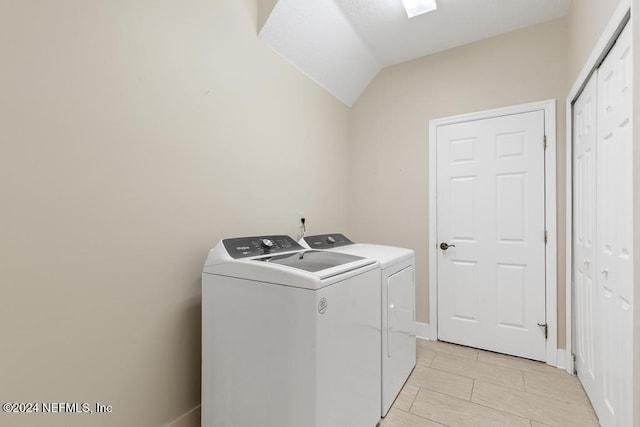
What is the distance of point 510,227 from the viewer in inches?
95.3

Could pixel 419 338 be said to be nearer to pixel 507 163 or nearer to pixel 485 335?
pixel 485 335

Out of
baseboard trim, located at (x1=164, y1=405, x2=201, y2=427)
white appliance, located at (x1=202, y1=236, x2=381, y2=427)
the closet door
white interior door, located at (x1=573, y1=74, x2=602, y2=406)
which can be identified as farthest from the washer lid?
white interior door, located at (x1=573, y1=74, x2=602, y2=406)

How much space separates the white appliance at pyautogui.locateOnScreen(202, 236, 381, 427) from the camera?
113cm

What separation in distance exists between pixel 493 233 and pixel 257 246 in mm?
2063

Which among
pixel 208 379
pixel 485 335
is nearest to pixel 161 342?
pixel 208 379

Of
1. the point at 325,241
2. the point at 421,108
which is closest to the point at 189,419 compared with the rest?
the point at 325,241

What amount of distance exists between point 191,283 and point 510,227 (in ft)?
8.22

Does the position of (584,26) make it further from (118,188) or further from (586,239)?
(118,188)

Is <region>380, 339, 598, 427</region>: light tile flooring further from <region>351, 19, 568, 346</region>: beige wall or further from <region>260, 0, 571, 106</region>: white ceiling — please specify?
<region>260, 0, 571, 106</region>: white ceiling

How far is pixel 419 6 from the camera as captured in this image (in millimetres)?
2123

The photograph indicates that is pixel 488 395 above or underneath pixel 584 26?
underneath

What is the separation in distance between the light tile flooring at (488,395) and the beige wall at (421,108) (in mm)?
448

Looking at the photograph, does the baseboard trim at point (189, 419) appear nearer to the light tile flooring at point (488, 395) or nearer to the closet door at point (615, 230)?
the light tile flooring at point (488, 395)

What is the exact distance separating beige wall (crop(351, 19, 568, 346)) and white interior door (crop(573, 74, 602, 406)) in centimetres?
20
